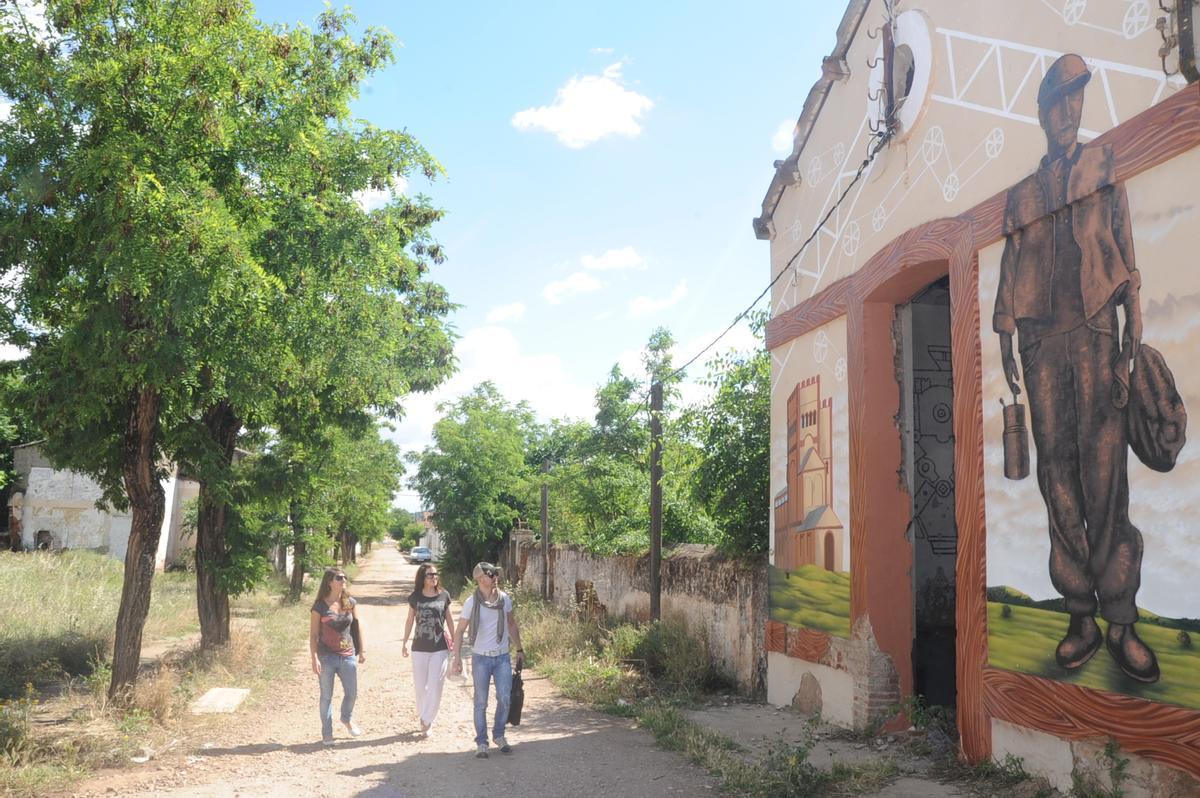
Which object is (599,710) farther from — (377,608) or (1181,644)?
(377,608)

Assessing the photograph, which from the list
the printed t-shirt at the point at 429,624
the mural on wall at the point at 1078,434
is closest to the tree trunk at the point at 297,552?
the printed t-shirt at the point at 429,624

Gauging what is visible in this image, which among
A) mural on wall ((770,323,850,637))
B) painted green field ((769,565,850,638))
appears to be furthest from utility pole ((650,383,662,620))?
painted green field ((769,565,850,638))

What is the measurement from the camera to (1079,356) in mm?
6359

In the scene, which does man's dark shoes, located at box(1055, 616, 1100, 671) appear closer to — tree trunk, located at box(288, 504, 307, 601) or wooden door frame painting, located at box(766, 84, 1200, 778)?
wooden door frame painting, located at box(766, 84, 1200, 778)

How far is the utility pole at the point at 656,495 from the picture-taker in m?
14.0

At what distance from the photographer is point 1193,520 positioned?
533 cm

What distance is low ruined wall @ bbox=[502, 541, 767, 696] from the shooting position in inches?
462

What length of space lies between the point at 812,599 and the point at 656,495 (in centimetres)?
447

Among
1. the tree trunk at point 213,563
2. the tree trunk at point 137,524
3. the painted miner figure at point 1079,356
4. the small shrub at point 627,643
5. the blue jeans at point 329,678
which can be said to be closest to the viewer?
the painted miner figure at point 1079,356

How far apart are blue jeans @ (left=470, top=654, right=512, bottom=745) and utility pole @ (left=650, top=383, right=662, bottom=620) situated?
604 cm

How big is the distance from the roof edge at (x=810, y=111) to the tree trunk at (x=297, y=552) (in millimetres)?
16937

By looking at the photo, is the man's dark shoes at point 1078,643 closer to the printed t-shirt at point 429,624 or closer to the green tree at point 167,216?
the printed t-shirt at point 429,624

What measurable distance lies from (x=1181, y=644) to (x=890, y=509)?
154 inches

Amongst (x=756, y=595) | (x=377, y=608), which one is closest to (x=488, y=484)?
(x=377, y=608)
